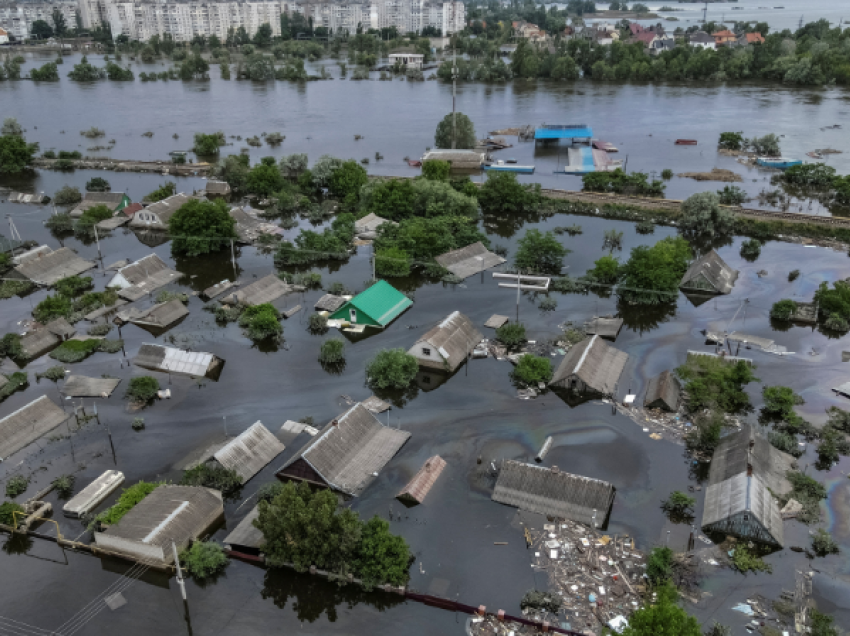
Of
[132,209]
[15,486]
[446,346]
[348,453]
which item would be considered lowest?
[15,486]

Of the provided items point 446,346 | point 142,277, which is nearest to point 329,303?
point 446,346

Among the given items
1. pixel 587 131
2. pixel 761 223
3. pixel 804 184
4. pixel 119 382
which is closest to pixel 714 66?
pixel 587 131

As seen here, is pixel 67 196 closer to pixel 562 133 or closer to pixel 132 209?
pixel 132 209

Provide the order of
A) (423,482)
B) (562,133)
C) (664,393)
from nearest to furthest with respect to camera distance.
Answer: (423,482)
(664,393)
(562,133)

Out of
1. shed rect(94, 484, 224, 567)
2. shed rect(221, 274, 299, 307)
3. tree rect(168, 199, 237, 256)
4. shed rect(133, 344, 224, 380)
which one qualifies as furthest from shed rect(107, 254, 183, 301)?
shed rect(94, 484, 224, 567)

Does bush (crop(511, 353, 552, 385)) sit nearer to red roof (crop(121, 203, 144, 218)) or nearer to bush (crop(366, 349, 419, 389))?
bush (crop(366, 349, 419, 389))
